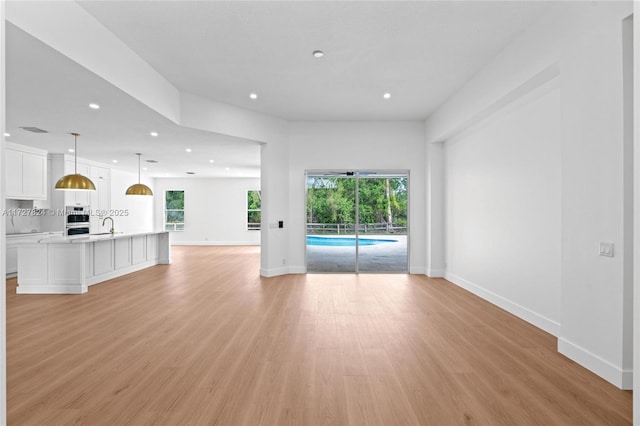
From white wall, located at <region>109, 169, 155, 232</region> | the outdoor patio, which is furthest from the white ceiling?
white wall, located at <region>109, 169, 155, 232</region>

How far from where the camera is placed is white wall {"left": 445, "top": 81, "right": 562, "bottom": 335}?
3.46 m

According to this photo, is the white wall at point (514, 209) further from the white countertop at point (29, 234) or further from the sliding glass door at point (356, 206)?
the white countertop at point (29, 234)

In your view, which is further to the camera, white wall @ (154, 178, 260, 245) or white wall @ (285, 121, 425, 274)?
white wall @ (154, 178, 260, 245)

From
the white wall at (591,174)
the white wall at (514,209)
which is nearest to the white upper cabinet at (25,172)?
the white wall at (514,209)

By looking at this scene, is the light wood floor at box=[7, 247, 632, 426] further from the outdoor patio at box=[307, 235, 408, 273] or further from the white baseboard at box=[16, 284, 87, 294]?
the outdoor patio at box=[307, 235, 408, 273]

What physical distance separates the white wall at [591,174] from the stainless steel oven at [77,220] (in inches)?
400

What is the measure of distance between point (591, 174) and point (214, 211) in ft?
40.8

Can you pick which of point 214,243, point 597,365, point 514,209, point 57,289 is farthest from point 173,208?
point 597,365

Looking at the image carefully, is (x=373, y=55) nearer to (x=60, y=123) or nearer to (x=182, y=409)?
(x=182, y=409)

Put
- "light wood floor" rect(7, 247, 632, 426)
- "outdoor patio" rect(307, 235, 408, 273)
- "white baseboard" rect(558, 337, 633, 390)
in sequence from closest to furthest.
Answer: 1. "light wood floor" rect(7, 247, 632, 426)
2. "white baseboard" rect(558, 337, 633, 390)
3. "outdoor patio" rect(307, 235, 408, 273)

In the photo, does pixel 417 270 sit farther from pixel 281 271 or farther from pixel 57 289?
pixel 57 289

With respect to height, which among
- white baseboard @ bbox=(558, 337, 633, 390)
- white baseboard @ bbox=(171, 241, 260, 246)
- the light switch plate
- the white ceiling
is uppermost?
the white ceiling

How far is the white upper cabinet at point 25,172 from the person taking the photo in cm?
678

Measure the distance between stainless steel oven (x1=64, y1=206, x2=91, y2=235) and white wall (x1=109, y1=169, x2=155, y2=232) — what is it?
1175 millimetres
